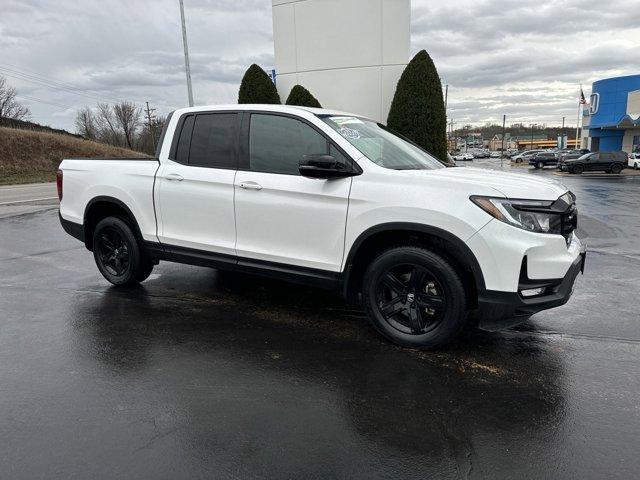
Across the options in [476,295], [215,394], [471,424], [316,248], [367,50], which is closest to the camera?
[471,424]

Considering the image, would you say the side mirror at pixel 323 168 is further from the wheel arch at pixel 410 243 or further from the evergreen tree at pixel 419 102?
the evergreen tree at pixel 419 102

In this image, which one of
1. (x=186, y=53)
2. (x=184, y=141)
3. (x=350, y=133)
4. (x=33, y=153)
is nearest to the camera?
(x=350, y=133)

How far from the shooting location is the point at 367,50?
591 inches

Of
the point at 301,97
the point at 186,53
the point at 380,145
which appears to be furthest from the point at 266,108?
the point at 186,53

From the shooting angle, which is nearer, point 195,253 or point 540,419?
point 540,419

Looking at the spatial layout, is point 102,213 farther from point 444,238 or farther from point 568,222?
point 568,222

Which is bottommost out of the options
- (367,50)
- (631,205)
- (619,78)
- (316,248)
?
(631,205)

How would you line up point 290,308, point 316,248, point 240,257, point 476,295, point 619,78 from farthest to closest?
point 619,78, point 290,308, point 240,257, point 316,248, point 476,295

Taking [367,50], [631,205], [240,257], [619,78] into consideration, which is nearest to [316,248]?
[240,257]

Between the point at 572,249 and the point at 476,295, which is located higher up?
the point at 572,249

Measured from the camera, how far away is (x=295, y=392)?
139 inches

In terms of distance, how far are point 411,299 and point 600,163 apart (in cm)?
3859

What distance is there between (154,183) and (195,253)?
0.87 metres

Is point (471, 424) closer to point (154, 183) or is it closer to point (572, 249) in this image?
point (572, 249)
